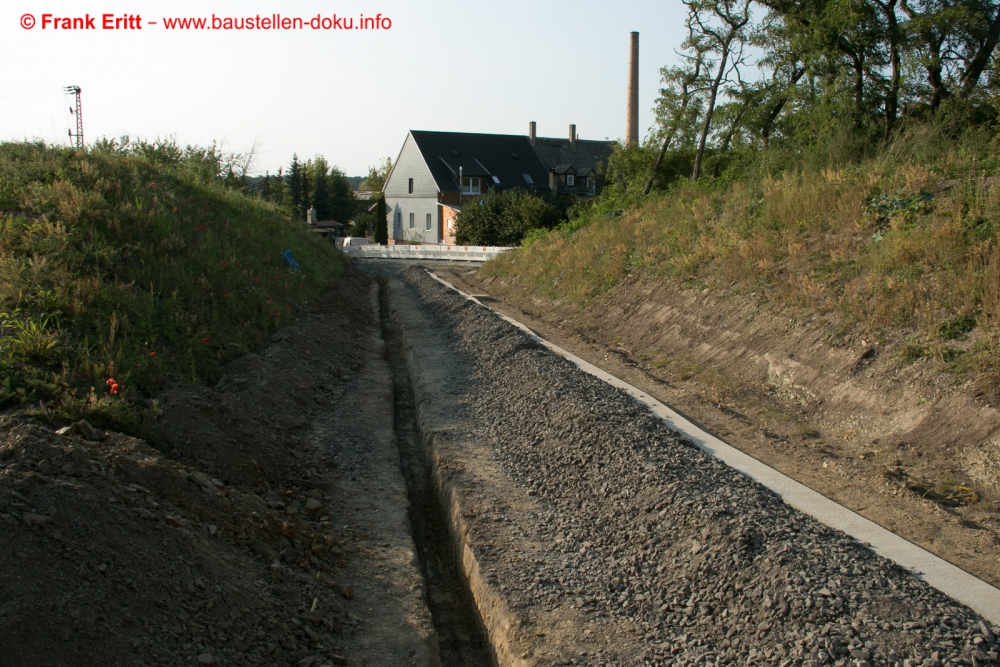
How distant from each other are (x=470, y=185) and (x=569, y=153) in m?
11.9

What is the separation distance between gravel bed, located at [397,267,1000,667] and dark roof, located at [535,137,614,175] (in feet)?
166

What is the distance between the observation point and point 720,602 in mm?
4281

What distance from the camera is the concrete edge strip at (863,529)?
4285 mm

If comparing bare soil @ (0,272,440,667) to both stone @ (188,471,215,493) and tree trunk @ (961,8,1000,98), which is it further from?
tree trunk @ (961,8,1000,98)

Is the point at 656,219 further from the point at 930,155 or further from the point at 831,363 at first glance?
the point at 831,363

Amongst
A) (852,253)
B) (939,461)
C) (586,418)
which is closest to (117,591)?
(586,418)

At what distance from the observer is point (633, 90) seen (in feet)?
114

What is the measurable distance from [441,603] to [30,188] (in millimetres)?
8742

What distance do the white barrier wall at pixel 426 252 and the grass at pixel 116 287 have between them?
22452mm

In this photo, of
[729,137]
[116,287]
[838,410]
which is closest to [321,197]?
[729,137]

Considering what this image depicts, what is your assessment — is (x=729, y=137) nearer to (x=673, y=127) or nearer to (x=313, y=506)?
(x=673, y=127)

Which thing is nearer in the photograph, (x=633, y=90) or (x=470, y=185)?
(x=633, y=90)

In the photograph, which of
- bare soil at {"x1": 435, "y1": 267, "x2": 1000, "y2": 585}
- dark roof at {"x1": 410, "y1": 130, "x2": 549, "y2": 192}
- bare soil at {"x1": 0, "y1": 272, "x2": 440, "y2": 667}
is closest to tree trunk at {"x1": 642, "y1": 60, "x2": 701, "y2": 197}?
bare soil at {"x1": 435, "y1": 267, "x2": 1000, "y2": 585}

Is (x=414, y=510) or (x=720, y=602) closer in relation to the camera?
(x=720, y=602)
